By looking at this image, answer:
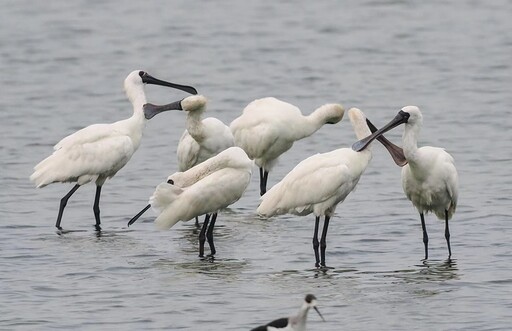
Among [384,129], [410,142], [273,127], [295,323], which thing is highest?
[384,129]

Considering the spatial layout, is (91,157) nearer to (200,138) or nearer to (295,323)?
(200,138)

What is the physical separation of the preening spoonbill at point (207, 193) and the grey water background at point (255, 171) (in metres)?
0.43

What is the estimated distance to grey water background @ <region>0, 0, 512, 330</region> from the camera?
472 inches

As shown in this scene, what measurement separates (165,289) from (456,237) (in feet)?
11.4

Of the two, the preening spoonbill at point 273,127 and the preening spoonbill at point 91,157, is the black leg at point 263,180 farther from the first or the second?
the preening spoonbill at point 91,157

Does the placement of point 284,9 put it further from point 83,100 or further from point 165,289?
point 165,289

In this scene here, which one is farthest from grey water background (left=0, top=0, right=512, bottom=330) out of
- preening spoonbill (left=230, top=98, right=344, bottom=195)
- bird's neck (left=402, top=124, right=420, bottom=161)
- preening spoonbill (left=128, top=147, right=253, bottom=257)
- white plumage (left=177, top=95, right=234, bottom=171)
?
bird's neck (left=402, top=124, right=420, bottom=161)

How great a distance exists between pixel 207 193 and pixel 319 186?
1074 mm

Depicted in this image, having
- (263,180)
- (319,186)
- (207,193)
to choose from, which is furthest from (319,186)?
(263,180)

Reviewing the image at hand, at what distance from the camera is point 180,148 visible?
1634 cm

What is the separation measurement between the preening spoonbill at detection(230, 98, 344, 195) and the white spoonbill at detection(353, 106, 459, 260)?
298 cm

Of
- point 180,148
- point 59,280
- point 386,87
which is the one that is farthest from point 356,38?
point 59,280

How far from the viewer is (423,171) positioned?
13.5 m

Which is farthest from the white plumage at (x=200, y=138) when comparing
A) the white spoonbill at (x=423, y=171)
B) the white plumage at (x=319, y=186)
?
the white spoonbill at (x=423, y=171)
